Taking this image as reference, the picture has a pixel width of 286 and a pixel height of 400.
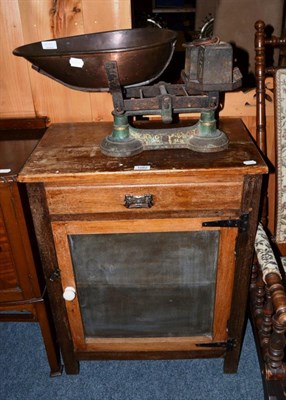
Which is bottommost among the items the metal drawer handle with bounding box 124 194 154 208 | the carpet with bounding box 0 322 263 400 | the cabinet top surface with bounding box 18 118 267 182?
the carpet with bounding box 0 322 263 400

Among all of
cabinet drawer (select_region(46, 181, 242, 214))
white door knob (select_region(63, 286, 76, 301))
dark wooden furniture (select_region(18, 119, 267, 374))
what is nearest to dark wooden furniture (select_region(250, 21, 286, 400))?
dark wooden furniture (select_region(18, 119, 267, 374))

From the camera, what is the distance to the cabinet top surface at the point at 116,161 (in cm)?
101

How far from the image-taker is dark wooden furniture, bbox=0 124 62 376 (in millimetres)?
1106

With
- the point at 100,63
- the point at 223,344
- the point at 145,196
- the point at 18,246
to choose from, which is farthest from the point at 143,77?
the point at 223,344

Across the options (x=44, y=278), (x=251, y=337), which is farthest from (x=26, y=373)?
(x=251, y=337)

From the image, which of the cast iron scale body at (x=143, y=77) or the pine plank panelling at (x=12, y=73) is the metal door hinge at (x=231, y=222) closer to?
A: the cast iron scale body at (x=143, y=77)

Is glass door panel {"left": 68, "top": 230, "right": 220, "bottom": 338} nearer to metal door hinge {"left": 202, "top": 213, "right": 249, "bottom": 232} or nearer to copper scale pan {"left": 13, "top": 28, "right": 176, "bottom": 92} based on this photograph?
metal door hinge {"left": 202, "top": 213, "right": 249, "bottom": 232}

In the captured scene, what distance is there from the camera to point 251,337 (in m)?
1.61

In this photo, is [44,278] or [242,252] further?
[44,278]

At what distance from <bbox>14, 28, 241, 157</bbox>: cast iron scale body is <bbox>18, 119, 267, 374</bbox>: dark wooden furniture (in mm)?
48

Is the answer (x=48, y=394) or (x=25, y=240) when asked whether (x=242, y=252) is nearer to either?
(x=25, y=240)

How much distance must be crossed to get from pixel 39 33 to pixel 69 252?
721 mm

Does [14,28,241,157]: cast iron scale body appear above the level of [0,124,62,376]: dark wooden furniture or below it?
above

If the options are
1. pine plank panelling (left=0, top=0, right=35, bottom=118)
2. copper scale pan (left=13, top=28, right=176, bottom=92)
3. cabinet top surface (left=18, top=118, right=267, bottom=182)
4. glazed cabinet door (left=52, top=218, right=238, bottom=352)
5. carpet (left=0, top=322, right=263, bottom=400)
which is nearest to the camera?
copper scale pan (left=13, top=28, right=176, bottom=92)
